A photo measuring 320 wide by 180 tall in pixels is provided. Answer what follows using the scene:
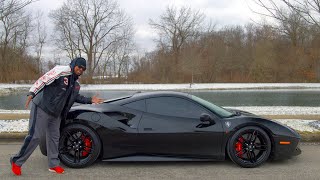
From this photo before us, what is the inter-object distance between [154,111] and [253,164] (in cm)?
178

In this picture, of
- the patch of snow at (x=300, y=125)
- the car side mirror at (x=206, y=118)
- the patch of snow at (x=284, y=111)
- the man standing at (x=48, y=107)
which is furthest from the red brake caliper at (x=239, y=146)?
the patch of snow at (x=284, y=111)

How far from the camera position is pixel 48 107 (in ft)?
14.9

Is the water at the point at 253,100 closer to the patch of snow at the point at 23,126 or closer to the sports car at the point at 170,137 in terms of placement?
the patch of snow at the point at 23,126

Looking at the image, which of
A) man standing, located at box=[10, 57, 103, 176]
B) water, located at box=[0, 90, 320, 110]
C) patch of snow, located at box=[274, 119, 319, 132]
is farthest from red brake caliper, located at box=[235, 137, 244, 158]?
water, located at box=[0, 90, 320, 110]

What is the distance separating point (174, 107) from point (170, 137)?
52cm

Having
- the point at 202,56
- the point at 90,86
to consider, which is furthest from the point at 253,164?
the point at 202,56

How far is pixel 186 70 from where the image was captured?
52.7 m

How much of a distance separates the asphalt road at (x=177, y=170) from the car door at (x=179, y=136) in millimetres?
260

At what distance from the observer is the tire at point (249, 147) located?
4.90m

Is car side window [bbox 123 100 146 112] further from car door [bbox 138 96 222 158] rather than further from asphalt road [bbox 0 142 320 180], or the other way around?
asphalt road [bbox 0 142 320 180]

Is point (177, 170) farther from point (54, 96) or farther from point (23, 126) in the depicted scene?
point (23, 126)

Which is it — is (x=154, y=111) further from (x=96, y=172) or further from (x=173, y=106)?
(x=96, y=172)

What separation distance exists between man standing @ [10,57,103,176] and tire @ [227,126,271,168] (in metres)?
2.66

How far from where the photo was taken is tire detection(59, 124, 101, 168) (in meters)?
4.93
